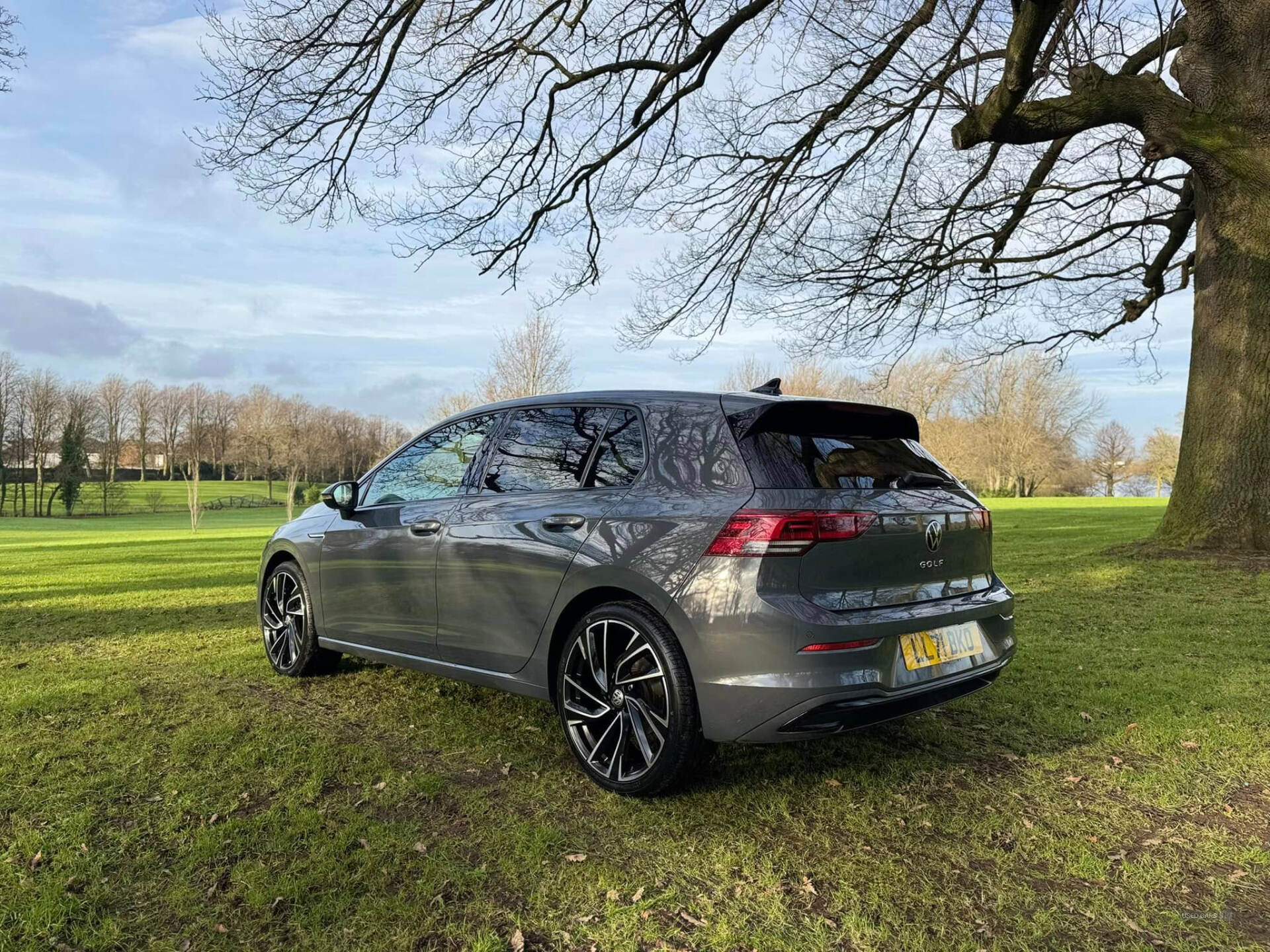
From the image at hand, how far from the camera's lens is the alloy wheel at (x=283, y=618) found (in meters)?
4.99

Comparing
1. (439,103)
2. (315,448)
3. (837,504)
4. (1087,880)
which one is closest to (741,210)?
(439,103)

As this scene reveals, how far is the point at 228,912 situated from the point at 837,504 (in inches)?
91.6

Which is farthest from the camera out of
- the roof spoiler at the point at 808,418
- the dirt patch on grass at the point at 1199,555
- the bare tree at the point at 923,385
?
the bare tree at the point at 923,385

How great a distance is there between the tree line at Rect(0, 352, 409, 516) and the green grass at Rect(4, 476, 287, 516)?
0.56 m

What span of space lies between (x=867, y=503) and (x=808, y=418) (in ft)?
1.38

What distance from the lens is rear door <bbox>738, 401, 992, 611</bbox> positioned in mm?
2896

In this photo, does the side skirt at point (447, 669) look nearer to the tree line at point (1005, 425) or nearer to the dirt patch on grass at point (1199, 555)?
the dirt patch on grass at point (1199, 555)

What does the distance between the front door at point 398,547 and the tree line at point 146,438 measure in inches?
1614

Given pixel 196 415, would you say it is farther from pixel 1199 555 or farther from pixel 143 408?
pixel 1199 555

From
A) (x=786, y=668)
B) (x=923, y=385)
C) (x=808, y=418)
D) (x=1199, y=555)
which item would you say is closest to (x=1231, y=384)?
(x=1199, y=555)

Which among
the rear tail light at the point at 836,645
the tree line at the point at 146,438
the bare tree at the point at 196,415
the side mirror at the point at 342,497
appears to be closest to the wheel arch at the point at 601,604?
the rear tail light at the point at 836,645

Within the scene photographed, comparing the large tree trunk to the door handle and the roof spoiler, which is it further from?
the door handle

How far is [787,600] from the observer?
280 centimetres

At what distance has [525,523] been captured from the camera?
3559 mm
